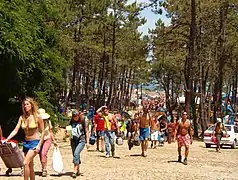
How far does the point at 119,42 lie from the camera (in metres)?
57.9

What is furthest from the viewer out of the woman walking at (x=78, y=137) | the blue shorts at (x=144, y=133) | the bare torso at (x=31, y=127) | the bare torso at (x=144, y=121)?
the blue shorts at (x=144, y=133)

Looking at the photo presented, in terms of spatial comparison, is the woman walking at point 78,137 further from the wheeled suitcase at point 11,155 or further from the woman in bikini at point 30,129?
the woman in bikini at point 30,129

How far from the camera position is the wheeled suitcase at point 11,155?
12.5 meters

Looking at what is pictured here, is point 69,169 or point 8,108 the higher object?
point 8,108

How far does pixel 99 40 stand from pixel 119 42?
167 inches

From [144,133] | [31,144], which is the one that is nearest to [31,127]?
[31,144]

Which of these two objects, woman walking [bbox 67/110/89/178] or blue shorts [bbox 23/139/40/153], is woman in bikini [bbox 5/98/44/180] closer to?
blue shorts [bbox 23/139/40/153]

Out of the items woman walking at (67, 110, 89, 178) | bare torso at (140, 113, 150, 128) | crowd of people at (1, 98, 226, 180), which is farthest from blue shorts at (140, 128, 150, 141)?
woman walking at (67, 110, 89, 178)

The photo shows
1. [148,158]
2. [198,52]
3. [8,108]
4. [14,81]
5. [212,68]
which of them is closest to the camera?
[148,158]

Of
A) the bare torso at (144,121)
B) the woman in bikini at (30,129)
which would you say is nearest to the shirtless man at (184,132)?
the bare torso at (144,121)

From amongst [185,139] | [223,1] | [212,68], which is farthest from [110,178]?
[212,68]

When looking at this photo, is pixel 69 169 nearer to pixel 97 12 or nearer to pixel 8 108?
pixel 8 108

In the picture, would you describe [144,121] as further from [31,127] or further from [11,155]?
[31,127]

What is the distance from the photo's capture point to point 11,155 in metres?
12.6
